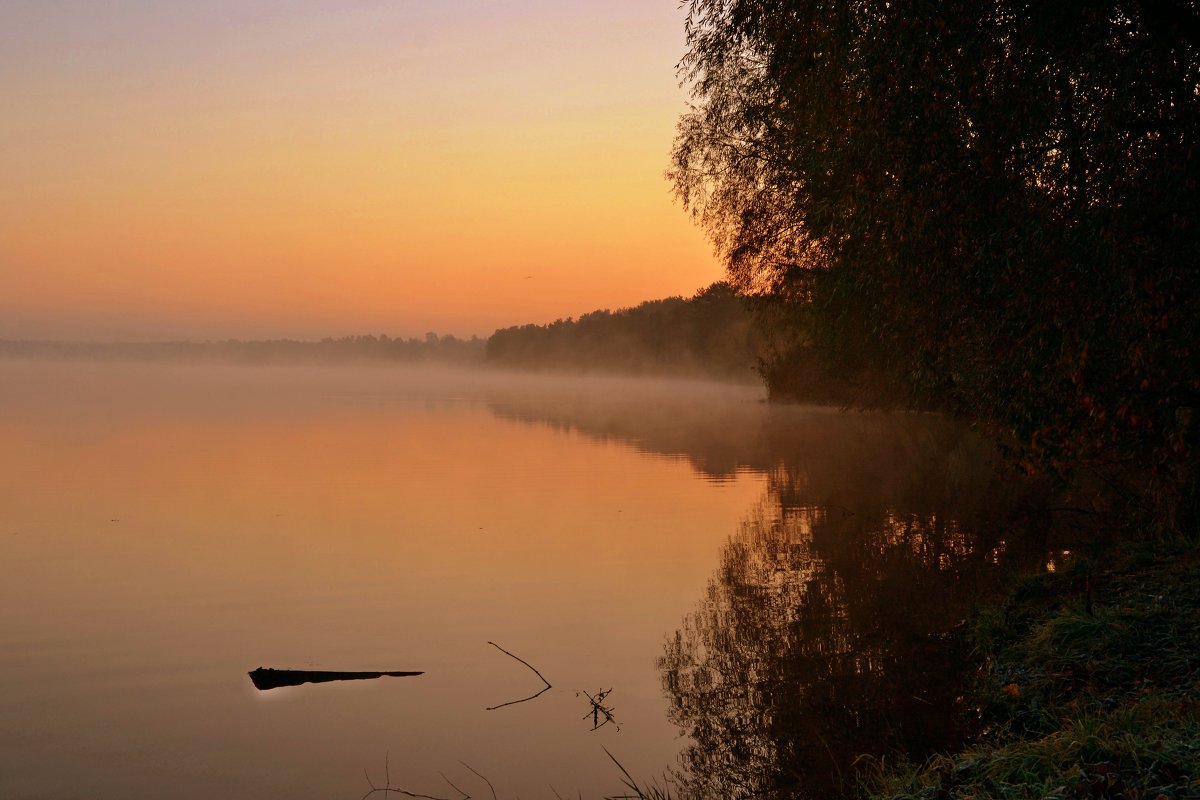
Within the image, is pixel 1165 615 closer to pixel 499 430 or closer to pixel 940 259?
pixel 940 259

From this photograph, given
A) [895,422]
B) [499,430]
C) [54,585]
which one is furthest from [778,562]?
[895,422]

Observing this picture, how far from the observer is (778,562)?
16625 mm

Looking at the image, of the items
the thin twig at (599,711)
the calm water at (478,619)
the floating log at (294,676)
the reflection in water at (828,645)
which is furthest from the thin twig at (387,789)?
the reflection in water at (828,645)

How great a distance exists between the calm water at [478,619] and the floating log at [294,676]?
13 centimetres

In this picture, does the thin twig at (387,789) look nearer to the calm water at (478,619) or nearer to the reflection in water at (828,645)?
the calm water at (478,619)

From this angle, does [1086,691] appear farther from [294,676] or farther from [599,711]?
[294,676]

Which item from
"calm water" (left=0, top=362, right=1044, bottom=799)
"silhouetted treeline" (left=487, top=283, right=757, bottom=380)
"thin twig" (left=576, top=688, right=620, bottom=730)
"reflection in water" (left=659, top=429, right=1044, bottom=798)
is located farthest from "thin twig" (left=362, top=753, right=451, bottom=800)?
"silhouetted treeline" (left=487, top=283, right=757, bottom=380)

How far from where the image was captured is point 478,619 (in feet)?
44.4

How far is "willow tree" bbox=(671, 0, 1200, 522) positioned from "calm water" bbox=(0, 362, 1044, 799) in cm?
350

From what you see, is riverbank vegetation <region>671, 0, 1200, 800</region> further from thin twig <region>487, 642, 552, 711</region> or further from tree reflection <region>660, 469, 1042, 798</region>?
thin twig <region>487, 642, 552, 711</region>

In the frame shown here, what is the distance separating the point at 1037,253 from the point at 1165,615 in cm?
387

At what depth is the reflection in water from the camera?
340 inches

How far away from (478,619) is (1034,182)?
8.71 m

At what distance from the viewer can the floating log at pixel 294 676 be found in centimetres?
1012
